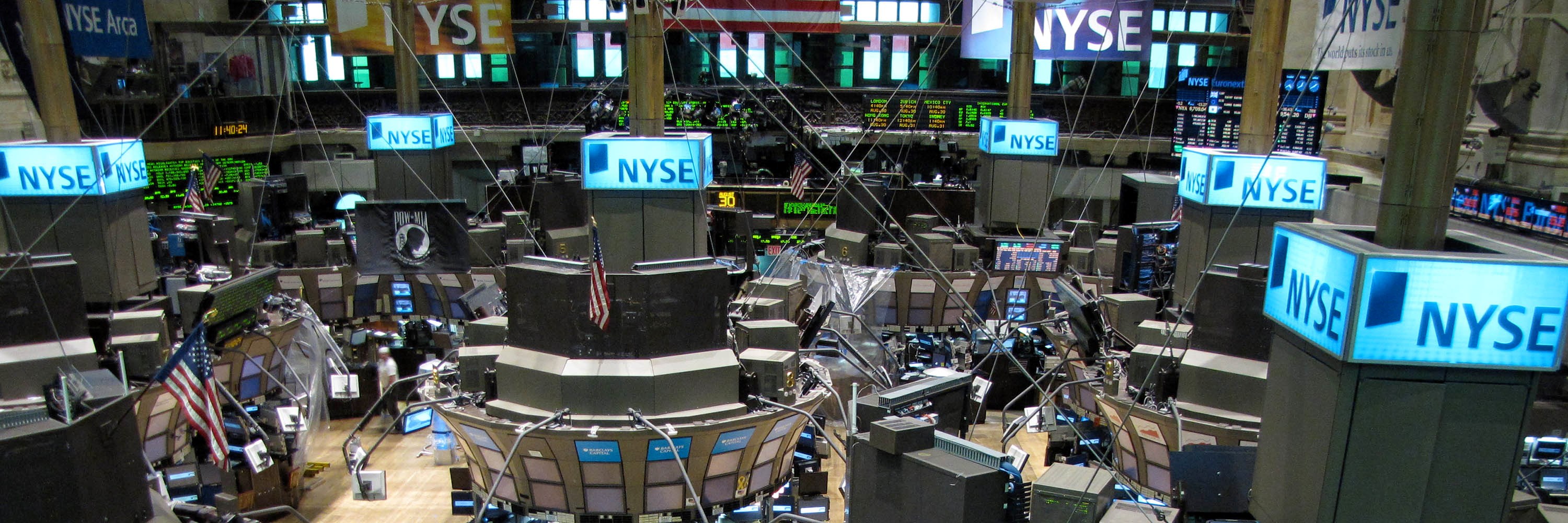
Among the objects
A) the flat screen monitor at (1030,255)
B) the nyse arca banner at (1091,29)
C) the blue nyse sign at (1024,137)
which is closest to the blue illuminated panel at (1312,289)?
the nyse arca banner at (1091,29)

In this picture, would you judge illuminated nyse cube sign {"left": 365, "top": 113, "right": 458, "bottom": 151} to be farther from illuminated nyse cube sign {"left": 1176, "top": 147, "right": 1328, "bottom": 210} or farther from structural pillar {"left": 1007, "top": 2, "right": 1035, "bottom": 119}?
illuminated nyse cube sign {"left": 1176, "top": 147, "right": 1328, "bottom": 210}

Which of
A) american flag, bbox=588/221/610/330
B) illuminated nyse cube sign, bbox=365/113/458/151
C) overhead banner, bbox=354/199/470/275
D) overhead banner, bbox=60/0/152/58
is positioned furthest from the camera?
illuminated nyse cube sign, bbox=365/113/458/151

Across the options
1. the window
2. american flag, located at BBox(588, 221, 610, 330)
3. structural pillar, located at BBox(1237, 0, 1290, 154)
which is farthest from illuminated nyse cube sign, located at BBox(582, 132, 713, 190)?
the window

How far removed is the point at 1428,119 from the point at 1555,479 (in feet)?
22.3

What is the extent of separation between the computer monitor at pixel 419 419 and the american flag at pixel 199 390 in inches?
135

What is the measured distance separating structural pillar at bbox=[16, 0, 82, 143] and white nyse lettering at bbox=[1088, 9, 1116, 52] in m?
15.6

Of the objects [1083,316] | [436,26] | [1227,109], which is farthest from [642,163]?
[1227,109]

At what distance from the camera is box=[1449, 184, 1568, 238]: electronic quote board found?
41.9ft

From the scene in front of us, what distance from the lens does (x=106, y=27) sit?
45.3ft

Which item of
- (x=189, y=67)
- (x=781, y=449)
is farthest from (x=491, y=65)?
(x=781, y=449)

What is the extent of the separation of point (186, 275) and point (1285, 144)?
19157 mm

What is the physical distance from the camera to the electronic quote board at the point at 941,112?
25969 millimetres

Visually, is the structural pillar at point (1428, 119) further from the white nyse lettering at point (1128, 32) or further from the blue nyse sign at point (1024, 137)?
the blue nyse sign at point (1024, 137)

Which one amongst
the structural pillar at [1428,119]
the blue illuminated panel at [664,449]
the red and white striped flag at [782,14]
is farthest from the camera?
the red and white striped flag at [782,14]
